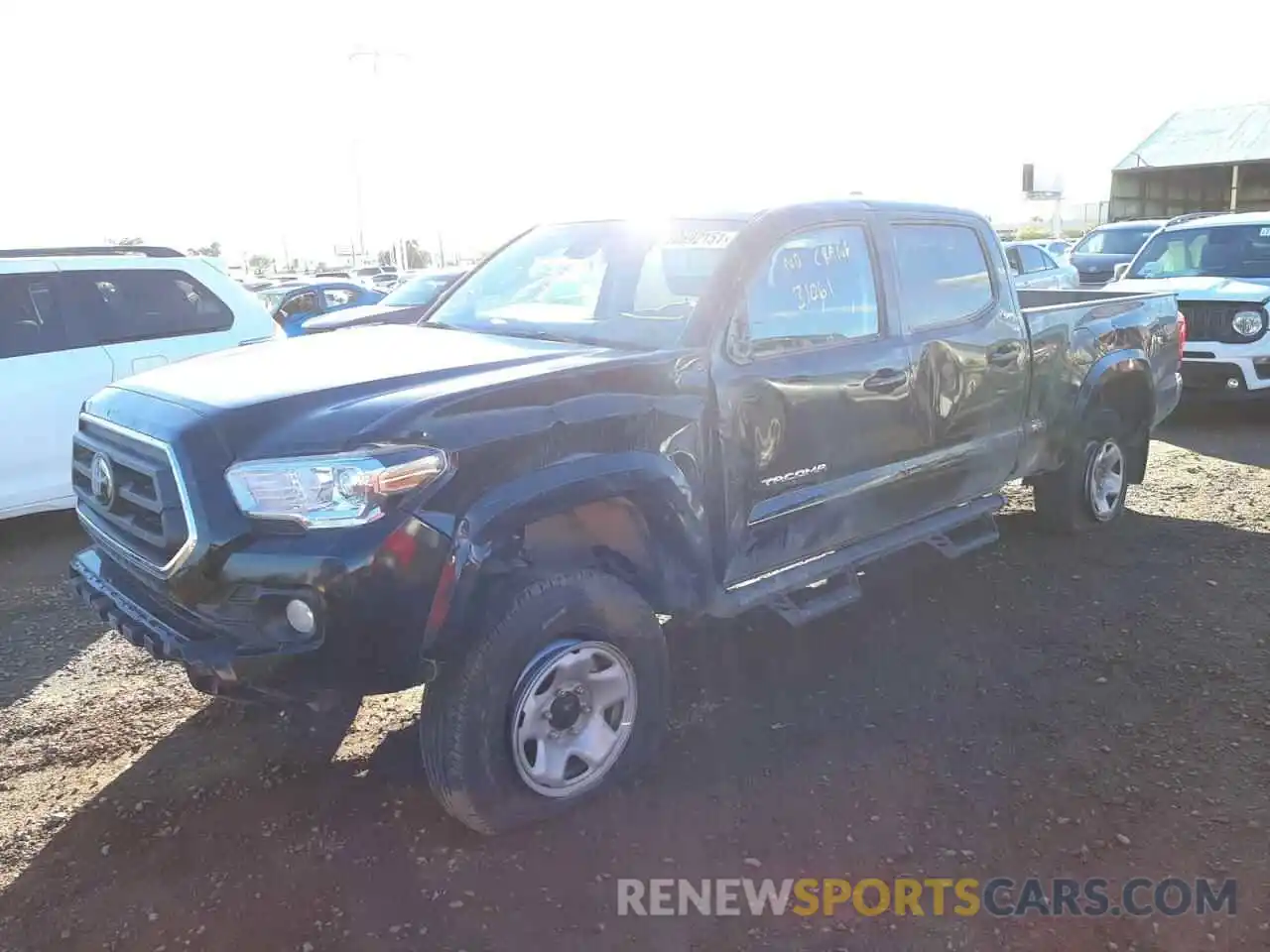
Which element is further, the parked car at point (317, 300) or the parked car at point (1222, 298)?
the parked car at point (317, 300)

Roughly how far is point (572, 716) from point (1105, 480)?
4.17 m

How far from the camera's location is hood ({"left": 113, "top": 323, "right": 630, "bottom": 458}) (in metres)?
2.75

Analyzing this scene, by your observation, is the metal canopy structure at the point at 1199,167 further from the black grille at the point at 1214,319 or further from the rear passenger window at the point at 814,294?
the rear passenger window at the point at 814,294

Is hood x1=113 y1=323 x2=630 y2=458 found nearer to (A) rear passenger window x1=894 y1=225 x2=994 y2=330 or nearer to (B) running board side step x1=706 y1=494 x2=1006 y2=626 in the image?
(B) running board side step x1=706 y1=494 x2=1006 y2=626

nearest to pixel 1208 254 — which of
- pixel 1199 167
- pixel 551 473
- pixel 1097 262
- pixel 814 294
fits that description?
pixel 1097 262

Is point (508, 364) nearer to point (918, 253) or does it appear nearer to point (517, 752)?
point (517, 752)

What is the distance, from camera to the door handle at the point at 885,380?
3990 millimetres

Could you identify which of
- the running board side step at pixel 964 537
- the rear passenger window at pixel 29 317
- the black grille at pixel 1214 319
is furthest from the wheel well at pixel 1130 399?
the rear passenger window at pixel 29 317

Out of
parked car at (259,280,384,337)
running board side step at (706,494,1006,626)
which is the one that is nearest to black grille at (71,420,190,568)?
running board side step at (706,494,1006,626)

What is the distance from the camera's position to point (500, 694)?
2875mm

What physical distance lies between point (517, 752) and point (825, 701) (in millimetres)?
1479

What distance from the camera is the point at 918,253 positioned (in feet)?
14.5

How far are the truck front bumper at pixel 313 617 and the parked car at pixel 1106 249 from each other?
16.1 metres

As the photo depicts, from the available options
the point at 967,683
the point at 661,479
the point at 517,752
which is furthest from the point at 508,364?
the point at 967,683
